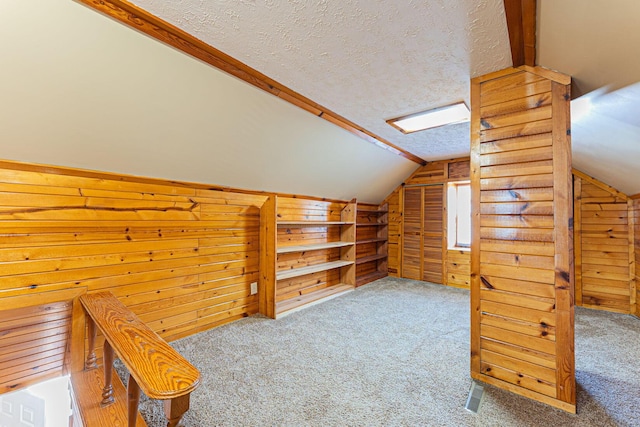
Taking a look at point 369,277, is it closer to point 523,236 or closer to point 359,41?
point 523,236

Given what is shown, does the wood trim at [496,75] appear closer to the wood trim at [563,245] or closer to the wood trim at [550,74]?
the wood trim at [550,74]

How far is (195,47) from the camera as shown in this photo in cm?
157

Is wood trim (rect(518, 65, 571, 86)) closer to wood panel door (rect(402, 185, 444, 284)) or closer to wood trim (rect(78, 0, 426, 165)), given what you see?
wood trim (rect(78, 0, 426, 165))

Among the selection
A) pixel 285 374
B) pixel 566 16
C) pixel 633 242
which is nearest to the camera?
pixel 566 16

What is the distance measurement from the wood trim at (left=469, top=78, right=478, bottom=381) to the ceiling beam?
0.98 feet

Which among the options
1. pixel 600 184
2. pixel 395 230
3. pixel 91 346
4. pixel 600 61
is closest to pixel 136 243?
pixel 91 346

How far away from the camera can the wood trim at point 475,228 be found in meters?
1.88

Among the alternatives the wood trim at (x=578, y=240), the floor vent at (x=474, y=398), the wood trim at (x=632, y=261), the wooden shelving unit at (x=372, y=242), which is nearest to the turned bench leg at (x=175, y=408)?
the floor vent at (x=474, y=398)

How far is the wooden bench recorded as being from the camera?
0.93m

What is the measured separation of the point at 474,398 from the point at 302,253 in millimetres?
2596

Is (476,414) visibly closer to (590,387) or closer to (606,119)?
(590,387)

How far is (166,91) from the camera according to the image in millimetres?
1722

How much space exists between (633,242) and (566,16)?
11.4 ft

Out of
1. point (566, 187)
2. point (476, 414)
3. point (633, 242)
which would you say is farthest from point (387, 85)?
point (633, 242)
